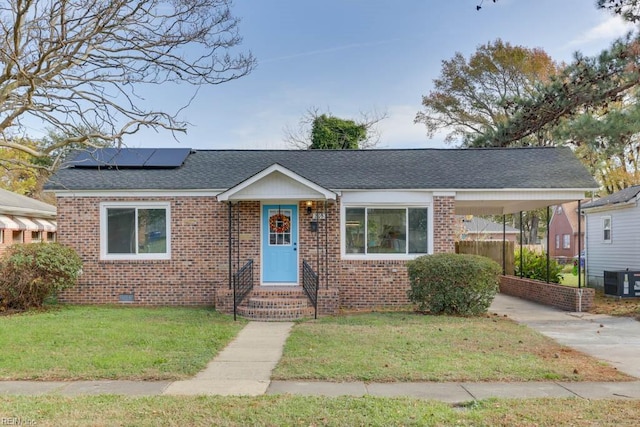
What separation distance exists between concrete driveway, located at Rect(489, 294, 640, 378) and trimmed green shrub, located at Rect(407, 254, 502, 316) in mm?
1075

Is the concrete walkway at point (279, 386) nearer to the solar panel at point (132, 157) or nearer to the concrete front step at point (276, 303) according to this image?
the concrete front step at point (276, 303)

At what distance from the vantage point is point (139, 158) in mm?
14414

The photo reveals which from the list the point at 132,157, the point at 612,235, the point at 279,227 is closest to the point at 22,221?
the point at 132,157

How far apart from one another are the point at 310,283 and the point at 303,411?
723cm

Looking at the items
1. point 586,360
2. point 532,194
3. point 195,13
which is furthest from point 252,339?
point 532,194

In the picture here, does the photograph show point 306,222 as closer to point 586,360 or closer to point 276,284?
point 276,284

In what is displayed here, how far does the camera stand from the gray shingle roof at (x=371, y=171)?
13.1 meters

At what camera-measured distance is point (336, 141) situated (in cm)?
2912

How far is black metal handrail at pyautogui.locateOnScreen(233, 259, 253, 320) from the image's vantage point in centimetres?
1130

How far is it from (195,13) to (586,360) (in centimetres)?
930

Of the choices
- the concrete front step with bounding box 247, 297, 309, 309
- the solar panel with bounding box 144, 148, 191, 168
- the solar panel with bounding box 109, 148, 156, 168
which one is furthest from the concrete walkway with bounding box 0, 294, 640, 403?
the solar panel with bounding box 109, 148, 156, 168

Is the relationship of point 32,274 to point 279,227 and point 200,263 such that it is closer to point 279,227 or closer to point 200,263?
point 200,263

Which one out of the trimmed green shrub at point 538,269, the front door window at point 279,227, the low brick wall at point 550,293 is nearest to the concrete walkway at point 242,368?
the front door window at point 279,227

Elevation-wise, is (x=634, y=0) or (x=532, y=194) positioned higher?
(x=634, y=0)
